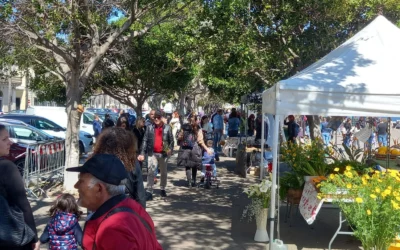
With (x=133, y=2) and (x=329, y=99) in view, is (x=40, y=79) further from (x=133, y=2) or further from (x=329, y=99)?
(x=329, y=99)

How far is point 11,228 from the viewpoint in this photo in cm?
390

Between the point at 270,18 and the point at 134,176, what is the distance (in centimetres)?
958

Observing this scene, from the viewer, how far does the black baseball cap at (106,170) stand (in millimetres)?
2586

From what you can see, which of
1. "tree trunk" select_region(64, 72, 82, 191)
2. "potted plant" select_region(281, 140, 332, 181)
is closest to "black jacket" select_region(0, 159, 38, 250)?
"potted plant" select_region(281, 140, 332, 181)

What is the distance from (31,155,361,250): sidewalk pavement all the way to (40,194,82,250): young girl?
2788 mm

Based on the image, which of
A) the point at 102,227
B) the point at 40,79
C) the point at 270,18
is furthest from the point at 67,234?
the point at 40,79

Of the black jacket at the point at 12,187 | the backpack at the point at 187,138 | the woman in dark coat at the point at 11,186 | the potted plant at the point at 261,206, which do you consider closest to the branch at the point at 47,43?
the backpack at the point at 187,138

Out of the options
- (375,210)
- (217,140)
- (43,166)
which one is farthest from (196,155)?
(217,140)

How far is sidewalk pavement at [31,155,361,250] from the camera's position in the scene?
26.4 feet

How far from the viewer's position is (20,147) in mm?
13242

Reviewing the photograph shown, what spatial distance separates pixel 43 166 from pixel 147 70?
11563mm

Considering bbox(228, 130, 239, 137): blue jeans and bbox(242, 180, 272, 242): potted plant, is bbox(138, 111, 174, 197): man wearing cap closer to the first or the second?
bbox(242, 180, 272, 242): potted plant

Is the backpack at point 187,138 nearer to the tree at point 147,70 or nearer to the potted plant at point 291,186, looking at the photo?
the potted plant at point 291,186

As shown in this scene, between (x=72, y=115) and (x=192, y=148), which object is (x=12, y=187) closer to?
(x=72, y=115)
